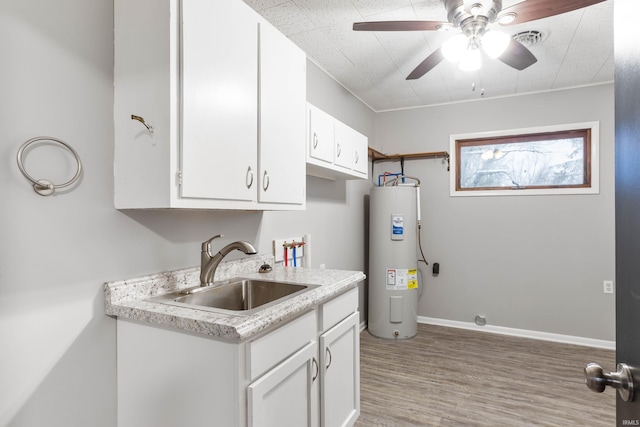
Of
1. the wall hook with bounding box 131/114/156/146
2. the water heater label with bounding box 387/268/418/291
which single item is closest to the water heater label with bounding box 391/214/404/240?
the water heater label with bounding box 387/268/418/291

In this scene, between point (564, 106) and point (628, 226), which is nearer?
point (628, 226)

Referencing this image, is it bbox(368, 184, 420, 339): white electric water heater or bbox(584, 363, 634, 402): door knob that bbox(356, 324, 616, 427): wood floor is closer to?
bbox(368, 184, 420, 339): white electric water heater

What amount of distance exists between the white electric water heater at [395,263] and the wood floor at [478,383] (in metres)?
0.18

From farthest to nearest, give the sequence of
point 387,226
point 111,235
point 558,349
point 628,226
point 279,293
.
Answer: point 387,226, point 558,349, point 279,293, point 111,235, point 628,226

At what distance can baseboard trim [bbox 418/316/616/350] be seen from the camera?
3.15 m

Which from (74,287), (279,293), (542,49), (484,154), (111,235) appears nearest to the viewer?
(74,287)

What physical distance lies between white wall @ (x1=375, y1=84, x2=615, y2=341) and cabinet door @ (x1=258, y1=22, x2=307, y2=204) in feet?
7.72

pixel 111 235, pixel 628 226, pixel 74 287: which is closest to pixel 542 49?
pixel 628 226

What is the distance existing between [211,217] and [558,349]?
129 inches

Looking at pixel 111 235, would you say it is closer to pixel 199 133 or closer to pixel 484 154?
pixel 199 133

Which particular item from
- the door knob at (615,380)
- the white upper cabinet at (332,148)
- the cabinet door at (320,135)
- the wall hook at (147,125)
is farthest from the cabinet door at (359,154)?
the door knob at (615,380)

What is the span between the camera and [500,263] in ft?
11.5

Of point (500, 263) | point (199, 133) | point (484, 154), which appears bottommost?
point (500, 263)

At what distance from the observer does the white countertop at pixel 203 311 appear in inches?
41.4
